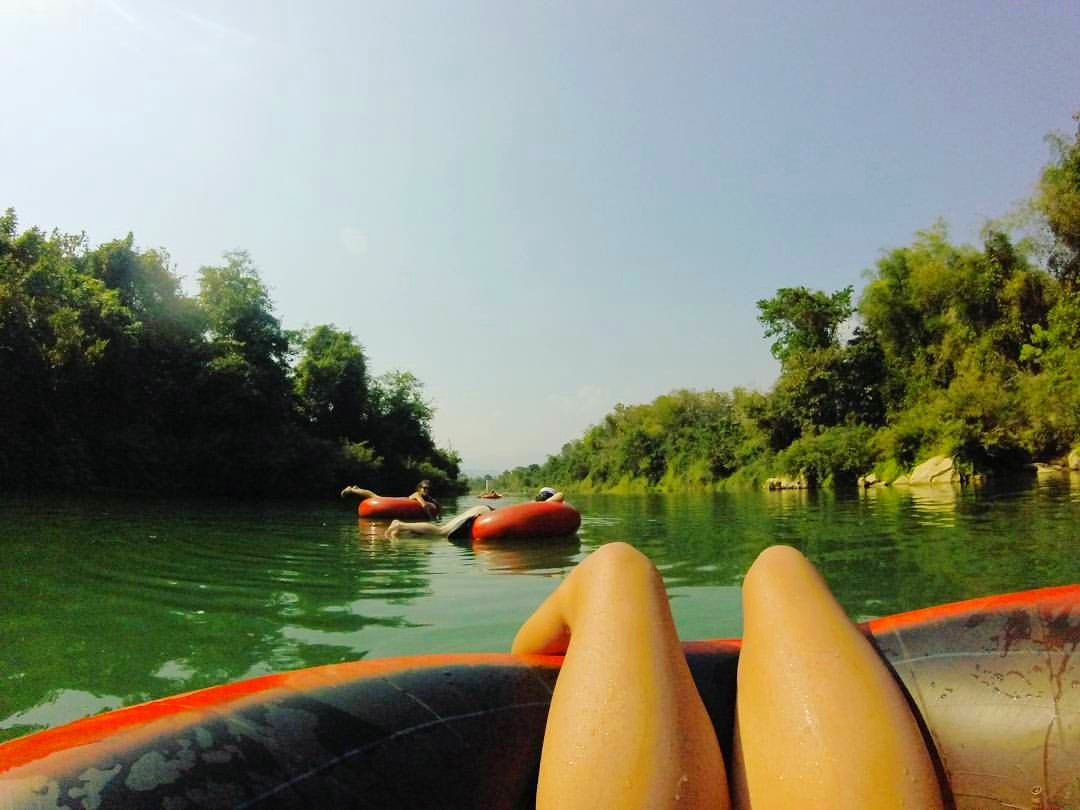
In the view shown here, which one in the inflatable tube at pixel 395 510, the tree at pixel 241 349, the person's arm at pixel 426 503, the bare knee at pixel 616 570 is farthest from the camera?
the tree at pixel 241 349

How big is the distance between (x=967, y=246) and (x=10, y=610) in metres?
32.7

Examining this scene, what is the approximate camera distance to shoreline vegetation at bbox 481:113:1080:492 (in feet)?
69.9

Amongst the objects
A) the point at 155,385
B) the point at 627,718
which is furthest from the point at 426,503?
the point at 155,385

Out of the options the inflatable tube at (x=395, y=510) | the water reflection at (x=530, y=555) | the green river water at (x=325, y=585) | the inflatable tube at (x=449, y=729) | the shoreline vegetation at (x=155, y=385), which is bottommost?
the water reflection at (x=530, y=555)

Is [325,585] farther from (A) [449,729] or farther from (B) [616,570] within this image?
(B) [616,570]

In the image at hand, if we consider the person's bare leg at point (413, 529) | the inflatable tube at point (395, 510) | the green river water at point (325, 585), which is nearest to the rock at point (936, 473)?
the green river water at point (325, 585)

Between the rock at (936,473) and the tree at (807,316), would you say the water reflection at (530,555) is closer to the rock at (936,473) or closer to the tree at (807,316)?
the rock at (936,473)

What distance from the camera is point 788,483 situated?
27938 mm

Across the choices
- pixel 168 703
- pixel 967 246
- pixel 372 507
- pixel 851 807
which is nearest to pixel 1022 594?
pixel 851 807

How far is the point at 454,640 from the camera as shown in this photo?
3.20 metres

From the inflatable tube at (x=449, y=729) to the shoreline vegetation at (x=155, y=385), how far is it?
1975 cm

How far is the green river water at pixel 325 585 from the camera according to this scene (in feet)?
8.93

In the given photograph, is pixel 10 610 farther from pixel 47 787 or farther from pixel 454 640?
pixel 47 787

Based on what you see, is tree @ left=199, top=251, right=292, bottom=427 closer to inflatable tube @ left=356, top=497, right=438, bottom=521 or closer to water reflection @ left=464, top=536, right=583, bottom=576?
inflatable tube @ left=356, top=497, right=438, bottom=521
